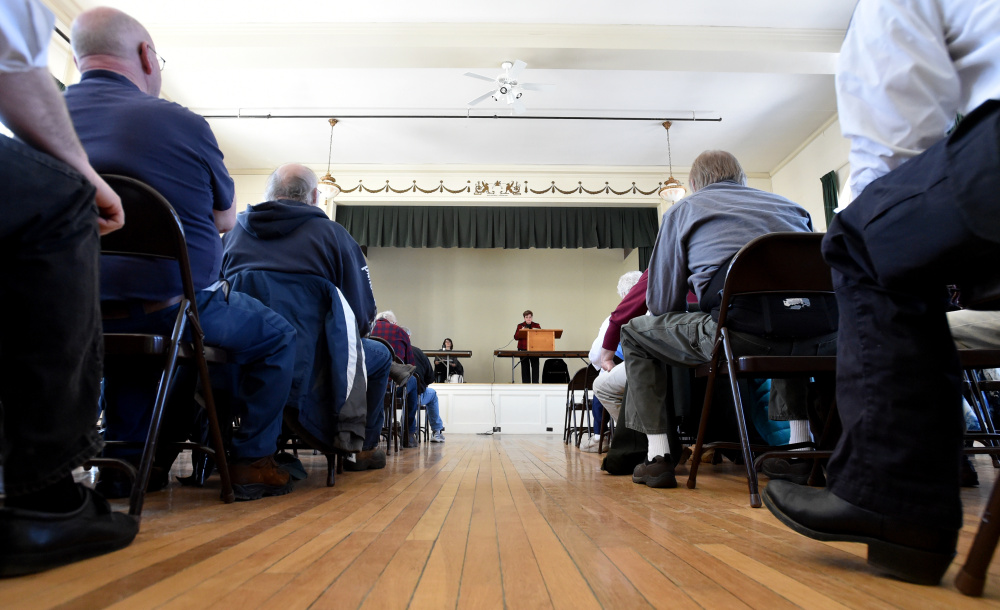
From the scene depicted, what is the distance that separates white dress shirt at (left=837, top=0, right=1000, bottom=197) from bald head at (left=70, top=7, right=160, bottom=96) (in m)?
1.46

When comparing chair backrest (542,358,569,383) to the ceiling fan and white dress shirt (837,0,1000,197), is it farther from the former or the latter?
white dress shirt (837,0,1000,197)

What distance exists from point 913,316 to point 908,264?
0.25 ft

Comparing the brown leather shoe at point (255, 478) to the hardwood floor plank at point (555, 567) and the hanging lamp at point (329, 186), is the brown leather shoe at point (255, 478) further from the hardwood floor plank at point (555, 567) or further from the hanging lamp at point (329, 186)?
the hanging lamp at point (329, 186)

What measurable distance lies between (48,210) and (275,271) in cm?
104

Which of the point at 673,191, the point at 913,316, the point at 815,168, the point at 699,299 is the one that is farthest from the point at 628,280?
the point at 815,168

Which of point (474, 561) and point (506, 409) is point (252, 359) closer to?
point (474, 561)

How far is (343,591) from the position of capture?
61 cm

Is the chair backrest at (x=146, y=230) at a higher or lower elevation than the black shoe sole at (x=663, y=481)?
higher

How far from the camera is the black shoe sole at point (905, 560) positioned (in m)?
0.64

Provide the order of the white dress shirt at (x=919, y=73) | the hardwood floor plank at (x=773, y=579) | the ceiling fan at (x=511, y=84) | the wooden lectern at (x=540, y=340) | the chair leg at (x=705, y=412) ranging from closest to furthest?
the hardwood floor plank at (x=773, y=579), the white dress shirt at (x=919, y=73), the chair leg at (x=705, y=412), the ceiling fan at (x=511, y=84), the wooden lectern at (x=540, y=340)

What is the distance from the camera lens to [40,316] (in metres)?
0.68

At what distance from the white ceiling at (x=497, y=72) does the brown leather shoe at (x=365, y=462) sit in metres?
3.72

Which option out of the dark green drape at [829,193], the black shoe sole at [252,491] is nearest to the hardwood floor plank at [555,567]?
the black shoe sole at [252,491]

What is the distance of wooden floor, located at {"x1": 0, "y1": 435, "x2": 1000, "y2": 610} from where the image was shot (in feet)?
1.93
